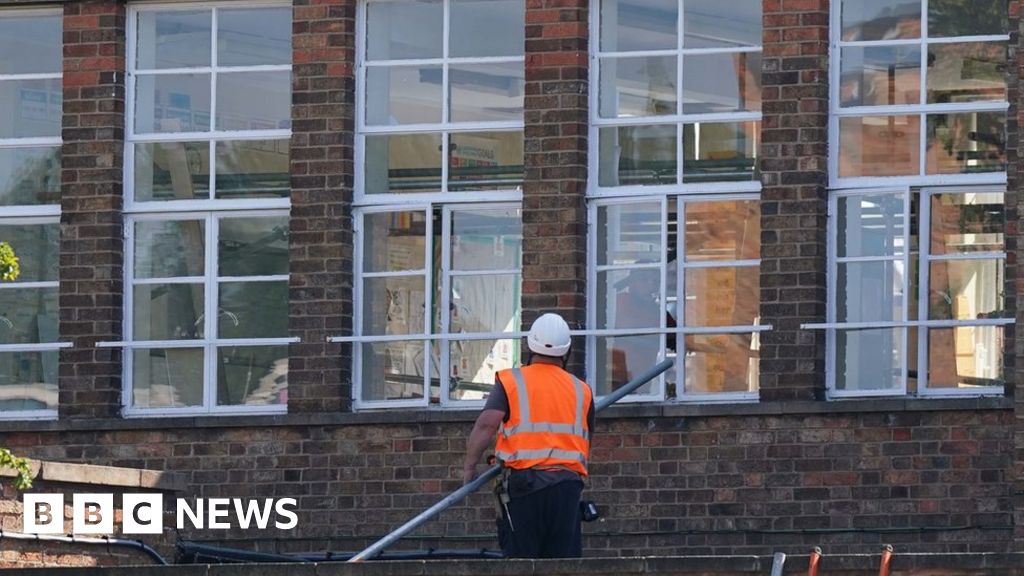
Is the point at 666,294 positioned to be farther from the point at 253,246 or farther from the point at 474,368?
the point at 253,246

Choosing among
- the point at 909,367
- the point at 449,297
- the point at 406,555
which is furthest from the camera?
the point at 449,297

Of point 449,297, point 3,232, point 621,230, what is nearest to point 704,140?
point 621,230

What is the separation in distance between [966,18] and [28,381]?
651cm

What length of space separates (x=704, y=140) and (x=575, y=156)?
792 millimetres

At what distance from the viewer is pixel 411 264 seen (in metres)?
16.6

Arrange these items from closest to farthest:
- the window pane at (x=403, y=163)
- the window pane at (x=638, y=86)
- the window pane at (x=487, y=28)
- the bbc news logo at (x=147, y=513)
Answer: the bbc news logo at (x=147, y=513)
the window pane at (x=638, y=86)
the window pane at (x=487, y=28)
the window pane at (x=403, y=163)

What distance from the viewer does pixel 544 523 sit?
1254 cm

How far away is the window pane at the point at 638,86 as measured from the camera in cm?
1612

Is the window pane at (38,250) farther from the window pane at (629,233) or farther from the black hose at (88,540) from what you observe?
the window pane at (629,233)

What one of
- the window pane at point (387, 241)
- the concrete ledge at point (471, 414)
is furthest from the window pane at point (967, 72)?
the window pane at point (387, 241)

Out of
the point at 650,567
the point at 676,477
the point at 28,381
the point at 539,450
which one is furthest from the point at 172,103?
the point at 650,567

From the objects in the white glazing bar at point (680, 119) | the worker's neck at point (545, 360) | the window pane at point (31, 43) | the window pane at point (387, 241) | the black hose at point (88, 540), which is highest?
the window pane at point (31, 43)

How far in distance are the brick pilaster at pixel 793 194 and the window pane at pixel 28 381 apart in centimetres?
481

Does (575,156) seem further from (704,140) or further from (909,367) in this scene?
(909,367)
